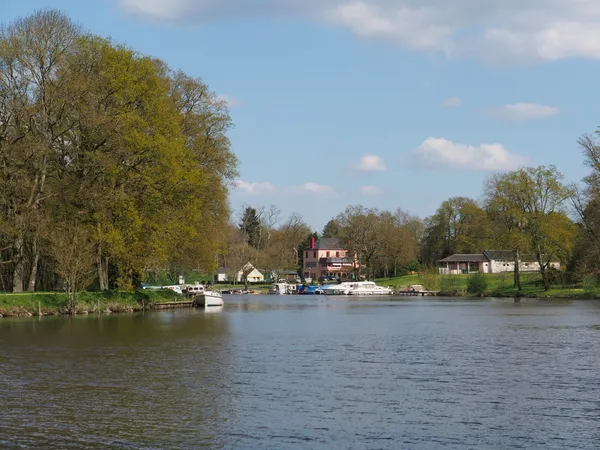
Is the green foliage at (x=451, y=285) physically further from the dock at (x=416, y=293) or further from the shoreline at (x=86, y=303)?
the shoreline at (x=86, y=303)

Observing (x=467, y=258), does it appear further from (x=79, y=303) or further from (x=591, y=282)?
(x=79, y=303)

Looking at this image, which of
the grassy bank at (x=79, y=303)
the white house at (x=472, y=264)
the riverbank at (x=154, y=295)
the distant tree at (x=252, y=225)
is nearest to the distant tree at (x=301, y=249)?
the distant tree at (x=252, y=225)

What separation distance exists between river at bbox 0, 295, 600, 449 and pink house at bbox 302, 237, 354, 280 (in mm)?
127568

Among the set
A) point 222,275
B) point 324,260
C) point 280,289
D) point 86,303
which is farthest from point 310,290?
point 86,303

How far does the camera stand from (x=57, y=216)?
50.6 metres

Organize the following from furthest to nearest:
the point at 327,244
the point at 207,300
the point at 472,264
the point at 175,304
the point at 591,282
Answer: the point at 327,244 < the point at 472,264 < the point at 591,282 < the point at 207,300 < the point at 175,304

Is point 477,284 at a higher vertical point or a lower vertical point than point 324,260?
lower

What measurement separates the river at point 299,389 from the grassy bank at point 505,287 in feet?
144

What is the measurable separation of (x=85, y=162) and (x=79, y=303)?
Answer: 925 cm

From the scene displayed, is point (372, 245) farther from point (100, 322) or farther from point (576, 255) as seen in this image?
point (100, 322)

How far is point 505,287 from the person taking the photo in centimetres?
9275

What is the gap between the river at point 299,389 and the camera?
1526 centimetres

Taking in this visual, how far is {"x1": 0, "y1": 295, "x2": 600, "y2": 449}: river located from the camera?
50.1 ft

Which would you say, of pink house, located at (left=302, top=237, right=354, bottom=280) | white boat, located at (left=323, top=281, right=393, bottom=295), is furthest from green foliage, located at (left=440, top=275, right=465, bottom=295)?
pink house, located at (left=302, top=237, right=354, bottom=280)
